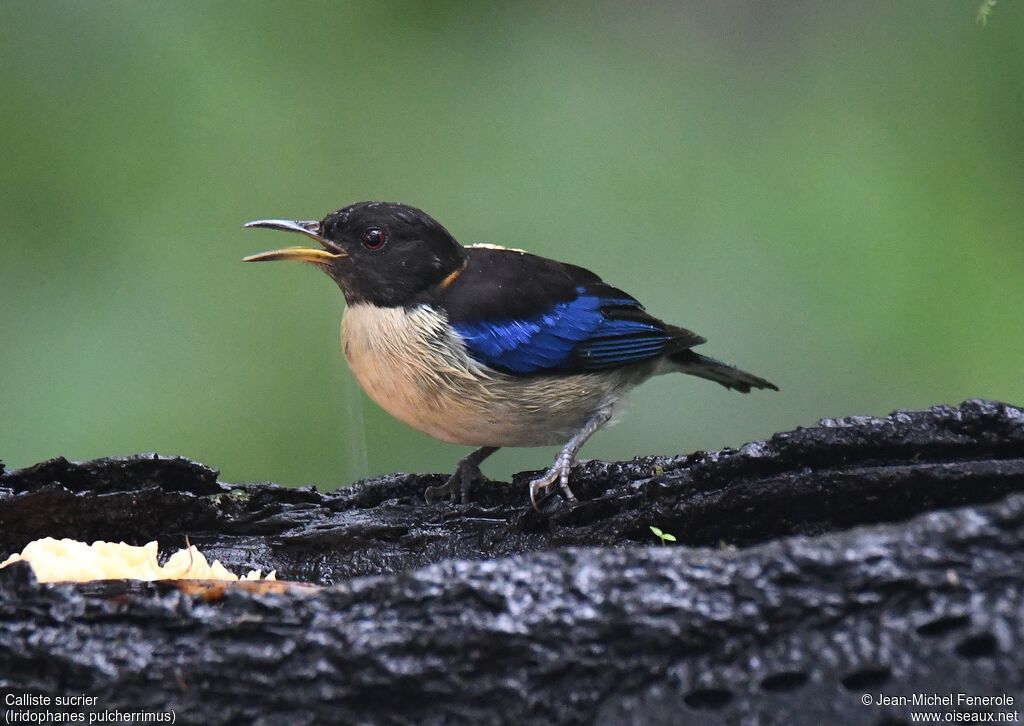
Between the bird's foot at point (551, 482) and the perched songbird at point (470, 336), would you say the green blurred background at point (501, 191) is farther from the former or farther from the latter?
the bird's foot at point (551, 482)

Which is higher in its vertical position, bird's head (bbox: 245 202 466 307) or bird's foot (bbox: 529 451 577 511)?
bird's head (bbox: 245 202 466 307)

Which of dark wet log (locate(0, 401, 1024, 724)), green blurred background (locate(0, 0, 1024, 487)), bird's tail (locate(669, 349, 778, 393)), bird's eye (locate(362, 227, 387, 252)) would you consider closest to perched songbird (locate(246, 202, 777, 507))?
bird's eye (locate(362, 227, 387, 252))

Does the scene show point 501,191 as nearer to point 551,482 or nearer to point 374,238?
point 374,238

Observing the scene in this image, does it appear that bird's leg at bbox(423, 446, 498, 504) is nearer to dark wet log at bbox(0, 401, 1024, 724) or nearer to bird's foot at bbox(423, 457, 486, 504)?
bird's foot at bbox(423, 457, 486, 504)

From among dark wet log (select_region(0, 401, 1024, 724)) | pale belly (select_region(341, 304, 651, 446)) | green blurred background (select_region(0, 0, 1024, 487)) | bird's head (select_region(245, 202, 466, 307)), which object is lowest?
dark wet log (select_region(0, 401, 1024, 724))

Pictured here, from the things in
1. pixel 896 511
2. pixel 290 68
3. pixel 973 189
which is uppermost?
pixel 290 68

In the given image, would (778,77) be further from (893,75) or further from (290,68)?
(290,68)

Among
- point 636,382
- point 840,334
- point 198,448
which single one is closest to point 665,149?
point 840,334
